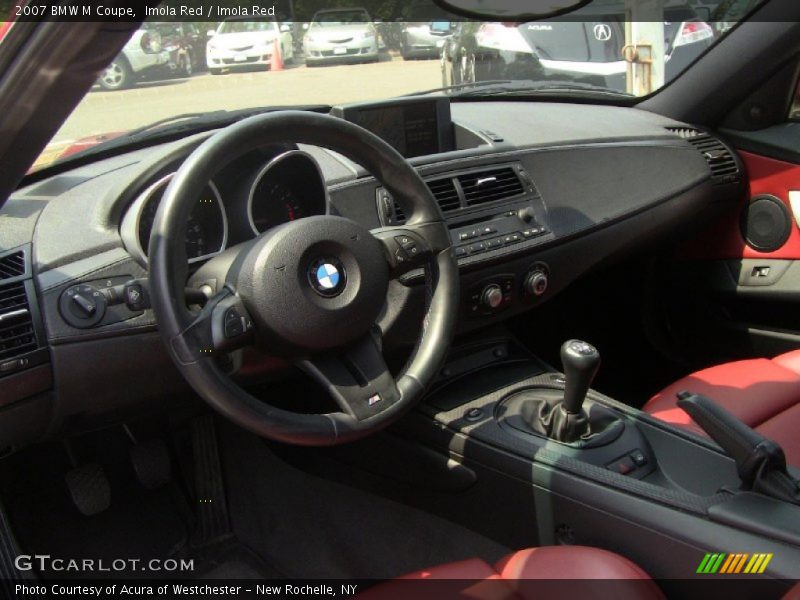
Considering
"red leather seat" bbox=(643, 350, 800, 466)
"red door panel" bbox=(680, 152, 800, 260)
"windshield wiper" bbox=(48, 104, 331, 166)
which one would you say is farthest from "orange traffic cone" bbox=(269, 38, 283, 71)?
"red door panel" bbox=(680, 152, 800, 260)

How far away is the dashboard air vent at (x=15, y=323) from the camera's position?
5.54 feet

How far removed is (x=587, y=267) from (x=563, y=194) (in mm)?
244

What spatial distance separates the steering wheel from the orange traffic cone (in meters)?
0.84

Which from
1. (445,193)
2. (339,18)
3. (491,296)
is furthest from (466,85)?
(491,296)

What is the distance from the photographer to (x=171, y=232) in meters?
1.45

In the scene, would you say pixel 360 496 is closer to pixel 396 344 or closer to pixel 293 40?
pixel 396 344

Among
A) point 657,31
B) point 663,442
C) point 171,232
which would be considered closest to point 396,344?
point 663,442

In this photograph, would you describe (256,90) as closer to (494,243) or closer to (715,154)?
(494,243)

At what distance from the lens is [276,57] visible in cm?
240

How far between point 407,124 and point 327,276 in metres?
1.01

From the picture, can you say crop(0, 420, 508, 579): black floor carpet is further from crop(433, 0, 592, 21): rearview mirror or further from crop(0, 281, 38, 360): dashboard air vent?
crop(433, 0, 592, 21): rearview mirror

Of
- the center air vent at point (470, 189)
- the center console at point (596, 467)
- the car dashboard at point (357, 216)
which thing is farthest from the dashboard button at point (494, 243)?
the center console at point (596, 467)

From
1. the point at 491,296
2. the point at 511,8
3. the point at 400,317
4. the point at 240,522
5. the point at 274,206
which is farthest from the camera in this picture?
the point at 240,522

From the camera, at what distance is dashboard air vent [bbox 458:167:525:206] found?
2396 millimetres
